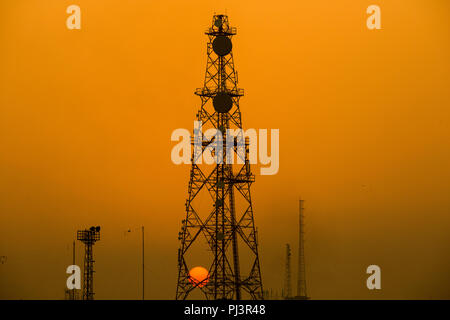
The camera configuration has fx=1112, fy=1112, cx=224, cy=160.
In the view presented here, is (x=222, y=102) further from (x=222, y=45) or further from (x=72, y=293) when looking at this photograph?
(x=72, y=293)

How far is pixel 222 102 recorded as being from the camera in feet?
227

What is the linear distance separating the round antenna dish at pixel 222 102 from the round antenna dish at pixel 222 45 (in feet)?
8.41

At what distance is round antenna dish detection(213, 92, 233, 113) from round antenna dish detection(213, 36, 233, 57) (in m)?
2.56

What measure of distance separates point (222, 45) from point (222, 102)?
355cm

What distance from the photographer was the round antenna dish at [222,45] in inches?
2724

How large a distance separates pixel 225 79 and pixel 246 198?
766 centimetres

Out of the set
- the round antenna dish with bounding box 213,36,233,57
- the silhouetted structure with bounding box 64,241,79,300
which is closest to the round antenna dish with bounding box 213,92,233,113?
the round antenna dish with bounding box 213,36,233,57

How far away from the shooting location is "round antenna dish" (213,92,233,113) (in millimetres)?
69050

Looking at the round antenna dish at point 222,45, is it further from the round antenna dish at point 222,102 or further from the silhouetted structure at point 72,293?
the silhouetted structure at point 72,293

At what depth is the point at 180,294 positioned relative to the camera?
70750 millimetres

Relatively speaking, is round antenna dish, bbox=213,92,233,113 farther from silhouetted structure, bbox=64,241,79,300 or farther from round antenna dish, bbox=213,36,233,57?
silhouetted structure, bbox=64,241,79,300

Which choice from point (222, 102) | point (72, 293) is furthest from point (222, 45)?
point (72, 293)
